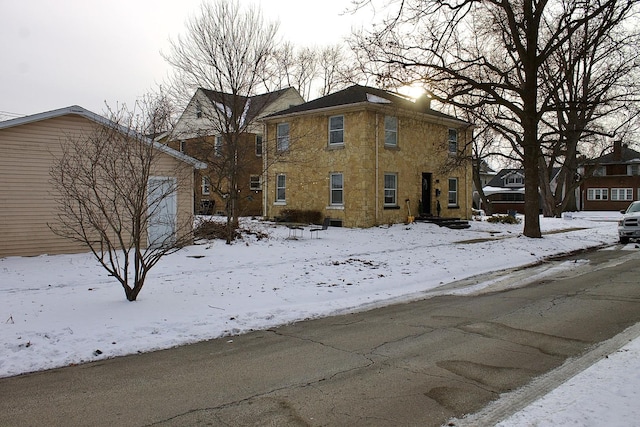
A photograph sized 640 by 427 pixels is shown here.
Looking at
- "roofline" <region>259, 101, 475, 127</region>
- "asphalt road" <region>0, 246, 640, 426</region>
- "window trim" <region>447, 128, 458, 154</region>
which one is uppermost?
"roofline" <region>259, 101, 475, 127</region>

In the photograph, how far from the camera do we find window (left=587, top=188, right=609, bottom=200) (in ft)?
183

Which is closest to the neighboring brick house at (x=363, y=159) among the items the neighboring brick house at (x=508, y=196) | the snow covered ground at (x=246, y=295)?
the snow covered ground at (x=246, y=295)

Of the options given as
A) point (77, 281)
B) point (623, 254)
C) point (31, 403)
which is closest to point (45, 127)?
point (77, 281)

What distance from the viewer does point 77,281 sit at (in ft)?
35.6

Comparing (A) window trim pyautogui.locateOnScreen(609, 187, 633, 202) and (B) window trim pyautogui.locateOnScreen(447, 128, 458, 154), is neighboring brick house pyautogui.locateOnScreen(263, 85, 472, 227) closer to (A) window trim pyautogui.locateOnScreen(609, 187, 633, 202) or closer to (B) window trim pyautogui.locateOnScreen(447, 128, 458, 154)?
(B) window trim pyautogui.locateOnScreen(447, 128, 458, 154)

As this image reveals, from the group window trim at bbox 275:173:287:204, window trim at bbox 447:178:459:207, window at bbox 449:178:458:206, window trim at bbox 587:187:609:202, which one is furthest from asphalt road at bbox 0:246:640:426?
window trim at bbox 587:187:609:202

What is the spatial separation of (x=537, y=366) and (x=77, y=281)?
9583 mm

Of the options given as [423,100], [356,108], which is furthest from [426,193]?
[423,100]

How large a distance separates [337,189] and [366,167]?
6.99 ft

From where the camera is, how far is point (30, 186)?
14.1 meters

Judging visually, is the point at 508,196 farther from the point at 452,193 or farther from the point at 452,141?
the point at 452,141

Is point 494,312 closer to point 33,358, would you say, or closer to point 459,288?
point 459,288

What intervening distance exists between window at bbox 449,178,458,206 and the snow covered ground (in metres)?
9.76

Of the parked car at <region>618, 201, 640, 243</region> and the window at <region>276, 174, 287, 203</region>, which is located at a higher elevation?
the window at <region>276, 174, 287, 203</region>
